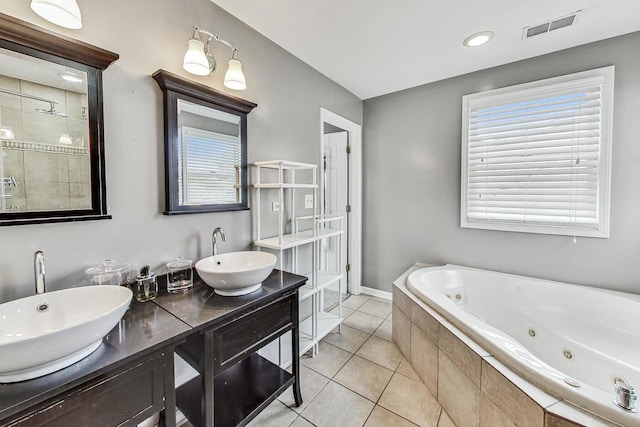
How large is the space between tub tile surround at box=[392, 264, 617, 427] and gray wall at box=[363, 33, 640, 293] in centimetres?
101

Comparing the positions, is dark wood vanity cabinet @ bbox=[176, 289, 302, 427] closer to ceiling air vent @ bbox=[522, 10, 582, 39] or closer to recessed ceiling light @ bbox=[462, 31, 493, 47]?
recessed ceiling light @ bbox=[462, 31, 493, 47]

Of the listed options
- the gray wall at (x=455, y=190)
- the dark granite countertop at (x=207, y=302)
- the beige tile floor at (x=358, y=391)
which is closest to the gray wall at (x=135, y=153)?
the dark granite countertop at (x=207, y=302)

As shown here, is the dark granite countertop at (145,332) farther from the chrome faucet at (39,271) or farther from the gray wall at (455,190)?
the gray wall at (455,190)

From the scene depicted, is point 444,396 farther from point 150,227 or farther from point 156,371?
point 150,227

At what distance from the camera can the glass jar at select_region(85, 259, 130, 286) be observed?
3.76ft

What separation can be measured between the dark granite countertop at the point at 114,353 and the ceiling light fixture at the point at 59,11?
3.85ft

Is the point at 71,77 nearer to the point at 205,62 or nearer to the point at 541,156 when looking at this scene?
the point at 205,62

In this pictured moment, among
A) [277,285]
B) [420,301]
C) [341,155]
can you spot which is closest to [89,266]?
[277,285]

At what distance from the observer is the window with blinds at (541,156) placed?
2049 millimetres

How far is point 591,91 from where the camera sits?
2051 millimetres

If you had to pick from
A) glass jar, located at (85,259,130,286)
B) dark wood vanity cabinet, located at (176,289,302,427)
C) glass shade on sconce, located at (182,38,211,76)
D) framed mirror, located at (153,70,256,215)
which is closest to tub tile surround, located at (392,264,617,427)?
dark wood vanity cabinet, located at (176,289,302,427)

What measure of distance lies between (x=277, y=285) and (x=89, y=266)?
87 centimetres

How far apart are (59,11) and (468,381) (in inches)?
96.3

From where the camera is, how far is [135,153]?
1.30 meters
